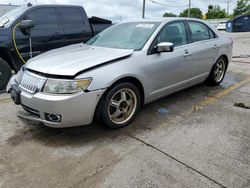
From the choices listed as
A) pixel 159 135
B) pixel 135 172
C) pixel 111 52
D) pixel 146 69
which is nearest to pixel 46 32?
pixel 111 52

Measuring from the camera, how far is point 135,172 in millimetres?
2539

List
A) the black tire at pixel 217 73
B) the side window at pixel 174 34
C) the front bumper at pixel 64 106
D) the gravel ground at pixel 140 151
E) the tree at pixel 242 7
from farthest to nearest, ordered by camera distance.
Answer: the tree at pixel 242 7
the black tire at pixel 217 73
the side window at pixel 174 34
the front bumper at pixel 64 106
the gravel ground at pixel 140 151

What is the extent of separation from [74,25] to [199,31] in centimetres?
325

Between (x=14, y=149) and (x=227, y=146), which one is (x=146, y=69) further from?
(x=14, y=149)

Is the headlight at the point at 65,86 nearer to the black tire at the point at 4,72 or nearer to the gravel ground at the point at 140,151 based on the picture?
the gravel ground at the point at 140,151

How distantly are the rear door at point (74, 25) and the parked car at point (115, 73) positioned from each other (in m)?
1.98

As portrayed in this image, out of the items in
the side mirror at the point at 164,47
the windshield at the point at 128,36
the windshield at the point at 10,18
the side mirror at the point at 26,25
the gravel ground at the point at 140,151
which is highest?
the windshield at the point at 10,18

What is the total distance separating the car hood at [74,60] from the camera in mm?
2938

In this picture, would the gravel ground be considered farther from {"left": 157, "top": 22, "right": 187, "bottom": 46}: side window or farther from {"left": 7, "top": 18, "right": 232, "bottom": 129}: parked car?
{"left": 157, "top": 22, "right": 187, "bottom": 46}: side window

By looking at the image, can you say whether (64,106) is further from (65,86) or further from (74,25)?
(74,25)

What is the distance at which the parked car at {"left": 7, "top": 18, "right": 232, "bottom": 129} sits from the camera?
2.89m

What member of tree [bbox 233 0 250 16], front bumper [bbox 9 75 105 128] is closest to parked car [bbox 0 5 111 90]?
front bumper [bbox 9 75 105 128]

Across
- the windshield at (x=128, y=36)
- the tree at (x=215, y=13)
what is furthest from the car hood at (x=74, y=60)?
the tree at (x=215, y=13)

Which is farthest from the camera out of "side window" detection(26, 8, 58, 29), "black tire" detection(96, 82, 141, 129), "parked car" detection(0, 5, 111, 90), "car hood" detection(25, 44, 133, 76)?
"side window" detection(26, 8, 58, 29)
